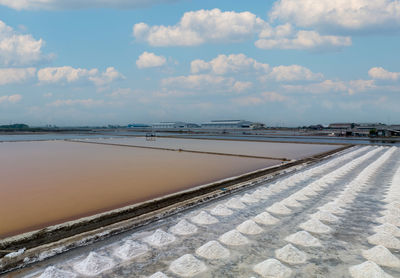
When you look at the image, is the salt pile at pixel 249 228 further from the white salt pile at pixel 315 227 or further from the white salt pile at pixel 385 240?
the white salt pile at pixel 385 240

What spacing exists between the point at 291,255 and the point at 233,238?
1395mm

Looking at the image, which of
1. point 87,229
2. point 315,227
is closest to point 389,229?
point 315,227

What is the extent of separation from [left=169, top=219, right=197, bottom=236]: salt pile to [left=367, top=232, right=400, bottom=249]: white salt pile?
173 inches

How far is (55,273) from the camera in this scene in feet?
15.8

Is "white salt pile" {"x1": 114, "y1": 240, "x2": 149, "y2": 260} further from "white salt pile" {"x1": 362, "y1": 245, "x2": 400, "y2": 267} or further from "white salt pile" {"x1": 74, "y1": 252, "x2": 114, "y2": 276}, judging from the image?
"white salt pile" {"x1": 362, "y1": 245, "x2": 400, "y2": 267}

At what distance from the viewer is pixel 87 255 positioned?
5.74 metres

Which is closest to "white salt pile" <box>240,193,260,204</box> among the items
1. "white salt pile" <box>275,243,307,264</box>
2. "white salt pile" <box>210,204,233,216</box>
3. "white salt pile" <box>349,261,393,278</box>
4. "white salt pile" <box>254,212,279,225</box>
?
"white salt pile" <box>210,204,233,216</box>

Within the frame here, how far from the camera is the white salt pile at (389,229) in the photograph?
6649 millimetres

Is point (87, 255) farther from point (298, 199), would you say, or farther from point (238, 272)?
point (298, 199)

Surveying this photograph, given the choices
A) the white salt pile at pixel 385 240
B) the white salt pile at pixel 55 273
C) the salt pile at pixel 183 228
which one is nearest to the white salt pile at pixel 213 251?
the salt pile at pixel 183 228

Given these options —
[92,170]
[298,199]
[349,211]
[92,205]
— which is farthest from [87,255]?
[92,170]

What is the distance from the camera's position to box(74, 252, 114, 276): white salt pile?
5074 mm

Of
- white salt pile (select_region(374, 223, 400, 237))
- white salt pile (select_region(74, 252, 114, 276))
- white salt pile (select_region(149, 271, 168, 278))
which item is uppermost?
white salt pile (select_region(374, 223, 400, 237))

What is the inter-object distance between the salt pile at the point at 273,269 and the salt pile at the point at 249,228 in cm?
166
